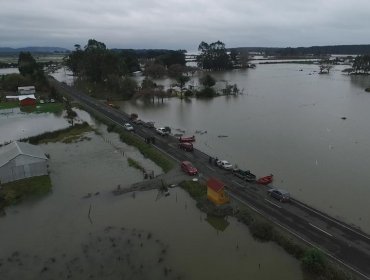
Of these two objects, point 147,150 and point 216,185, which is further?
point 147,150

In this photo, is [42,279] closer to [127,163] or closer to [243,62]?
[127,163]

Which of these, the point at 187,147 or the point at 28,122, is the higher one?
the point at 187,147

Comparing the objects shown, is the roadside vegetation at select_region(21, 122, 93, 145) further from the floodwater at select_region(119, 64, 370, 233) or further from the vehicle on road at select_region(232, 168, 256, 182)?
the vehicle on road at select_region(232, 168, 256, 182)

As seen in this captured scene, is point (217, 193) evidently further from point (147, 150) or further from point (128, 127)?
point (128, 127)

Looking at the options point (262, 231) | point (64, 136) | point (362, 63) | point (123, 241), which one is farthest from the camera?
point (362, 63)

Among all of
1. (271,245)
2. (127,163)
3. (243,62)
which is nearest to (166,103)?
(127,163)

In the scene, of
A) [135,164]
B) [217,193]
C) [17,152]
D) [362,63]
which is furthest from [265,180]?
[362,63]
